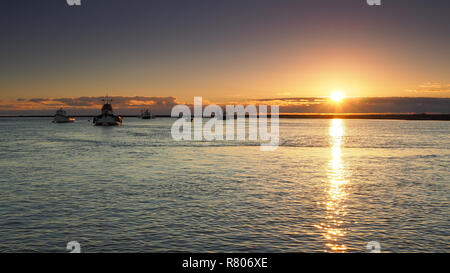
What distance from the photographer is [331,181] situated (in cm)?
2917

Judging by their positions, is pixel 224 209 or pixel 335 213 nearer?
pixel 335 213

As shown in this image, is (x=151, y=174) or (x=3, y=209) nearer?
(x=3, y=209)

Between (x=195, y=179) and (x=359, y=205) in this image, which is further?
(x=195, y=179)

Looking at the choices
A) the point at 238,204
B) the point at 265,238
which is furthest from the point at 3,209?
the point at 265,238

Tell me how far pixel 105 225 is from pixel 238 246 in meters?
6.34

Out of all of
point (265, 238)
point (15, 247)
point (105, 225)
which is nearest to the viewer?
point (15, 247)
